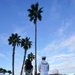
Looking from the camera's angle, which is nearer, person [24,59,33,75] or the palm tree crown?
person [24,59,33,75]

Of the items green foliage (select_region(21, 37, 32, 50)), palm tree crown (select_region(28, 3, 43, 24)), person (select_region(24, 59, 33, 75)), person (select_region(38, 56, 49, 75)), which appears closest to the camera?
person (select_region(24, 59, 33, 75))

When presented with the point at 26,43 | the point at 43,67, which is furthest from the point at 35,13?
the point at 43,67

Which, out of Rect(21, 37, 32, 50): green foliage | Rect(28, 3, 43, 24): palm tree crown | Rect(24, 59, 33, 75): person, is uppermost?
Rect(28, 3, 43, 24): palm tree crown

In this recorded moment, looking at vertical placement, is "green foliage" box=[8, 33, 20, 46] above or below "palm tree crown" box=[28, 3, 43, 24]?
below

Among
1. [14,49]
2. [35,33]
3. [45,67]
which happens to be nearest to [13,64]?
[14,49]

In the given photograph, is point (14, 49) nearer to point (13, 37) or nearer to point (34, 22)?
point (13, 37)

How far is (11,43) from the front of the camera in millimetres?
72375

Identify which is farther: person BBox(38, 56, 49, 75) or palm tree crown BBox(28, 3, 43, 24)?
palm tree crown BBox(28, 3, 43, 24)

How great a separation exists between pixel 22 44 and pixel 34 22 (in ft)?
27.8

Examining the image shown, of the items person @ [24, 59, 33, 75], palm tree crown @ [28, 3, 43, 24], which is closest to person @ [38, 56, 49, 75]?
person @ [24, 59, 33, 75]

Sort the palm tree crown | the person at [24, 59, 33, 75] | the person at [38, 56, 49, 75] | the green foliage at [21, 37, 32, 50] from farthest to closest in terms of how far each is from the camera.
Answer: the green foliage at [21, 37, 32, 50] → the palm tree crown → the person at [38, 56, 49, 75] → the person at [24, 59, 33, 75]

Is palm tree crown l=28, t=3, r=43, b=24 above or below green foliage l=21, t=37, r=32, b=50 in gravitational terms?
above

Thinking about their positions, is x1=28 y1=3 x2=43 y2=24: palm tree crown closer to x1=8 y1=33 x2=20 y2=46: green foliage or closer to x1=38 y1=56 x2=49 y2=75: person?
x1=8 y1=33 x2=20 y2=46: green foliage

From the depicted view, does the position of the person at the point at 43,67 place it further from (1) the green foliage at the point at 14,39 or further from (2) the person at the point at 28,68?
(1) the green foliage at the point at 14,39
